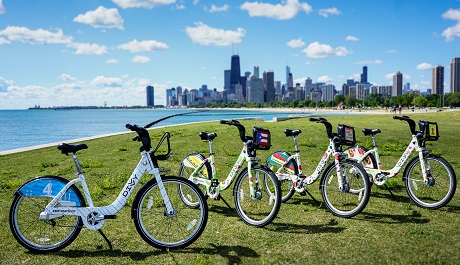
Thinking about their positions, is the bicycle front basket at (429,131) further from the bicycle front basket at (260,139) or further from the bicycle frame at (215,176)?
the bicycle frame at (215,176)

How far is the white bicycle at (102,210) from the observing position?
5207mm

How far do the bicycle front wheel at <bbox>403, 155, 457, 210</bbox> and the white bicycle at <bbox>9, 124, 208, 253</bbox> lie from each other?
170 inches

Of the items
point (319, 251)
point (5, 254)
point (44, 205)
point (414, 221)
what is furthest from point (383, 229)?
point (5, 254)

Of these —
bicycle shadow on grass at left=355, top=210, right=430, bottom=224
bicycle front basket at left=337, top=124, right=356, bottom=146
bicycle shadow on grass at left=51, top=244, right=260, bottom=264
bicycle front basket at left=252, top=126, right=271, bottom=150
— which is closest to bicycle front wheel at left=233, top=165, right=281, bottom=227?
bicycle front basket at left=252, top=126, right=271, bottom=150

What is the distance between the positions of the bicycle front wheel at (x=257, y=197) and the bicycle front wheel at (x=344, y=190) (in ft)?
3.85

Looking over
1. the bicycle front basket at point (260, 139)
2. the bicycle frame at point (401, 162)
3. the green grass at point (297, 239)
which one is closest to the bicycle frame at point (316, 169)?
the green grass at point (297, 239)

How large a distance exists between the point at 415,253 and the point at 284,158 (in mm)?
3150

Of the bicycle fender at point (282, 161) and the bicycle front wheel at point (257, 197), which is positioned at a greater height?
the bicycle fender at point (282, 161)

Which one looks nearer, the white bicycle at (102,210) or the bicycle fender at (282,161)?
the white bicycle at (102,210)

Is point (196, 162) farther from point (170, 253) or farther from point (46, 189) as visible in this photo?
point (46, 189)

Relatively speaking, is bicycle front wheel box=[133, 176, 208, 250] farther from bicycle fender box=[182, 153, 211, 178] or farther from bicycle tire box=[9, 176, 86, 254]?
bicycle fender box=[182, 153, 211, 178]

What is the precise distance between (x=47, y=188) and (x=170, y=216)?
1722 millimetres

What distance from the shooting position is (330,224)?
6.40 m

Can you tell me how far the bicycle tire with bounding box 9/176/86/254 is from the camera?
5.30 meters
